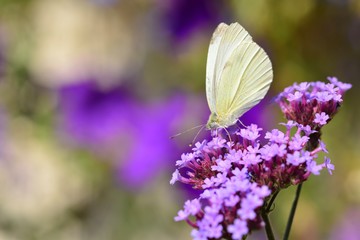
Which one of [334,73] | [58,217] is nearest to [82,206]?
[58,217]

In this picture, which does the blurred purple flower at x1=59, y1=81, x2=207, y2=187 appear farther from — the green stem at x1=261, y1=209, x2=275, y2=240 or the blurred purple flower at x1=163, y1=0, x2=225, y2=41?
the green stem at x1=261, y1=209, x2=275, y2=240

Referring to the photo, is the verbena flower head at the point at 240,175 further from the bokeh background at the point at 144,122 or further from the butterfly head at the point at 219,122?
the bokeh background at the point at 144,122

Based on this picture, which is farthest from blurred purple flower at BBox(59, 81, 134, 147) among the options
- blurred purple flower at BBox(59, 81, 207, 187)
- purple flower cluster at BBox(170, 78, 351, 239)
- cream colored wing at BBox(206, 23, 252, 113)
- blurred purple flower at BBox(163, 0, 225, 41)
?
purple flower cluster at BBox(170, 78, 351, 239)

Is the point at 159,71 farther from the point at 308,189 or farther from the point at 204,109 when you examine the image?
the point at 308,189

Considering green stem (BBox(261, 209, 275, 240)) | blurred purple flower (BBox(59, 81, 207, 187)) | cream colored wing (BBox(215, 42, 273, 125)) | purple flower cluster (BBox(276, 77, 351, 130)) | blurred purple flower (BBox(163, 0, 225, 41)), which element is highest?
blurred purple flower (BBox(163, 0, 225, 41))

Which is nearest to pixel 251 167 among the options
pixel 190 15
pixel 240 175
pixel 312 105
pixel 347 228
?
pixel 240 175

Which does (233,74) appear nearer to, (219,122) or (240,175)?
(219,122)

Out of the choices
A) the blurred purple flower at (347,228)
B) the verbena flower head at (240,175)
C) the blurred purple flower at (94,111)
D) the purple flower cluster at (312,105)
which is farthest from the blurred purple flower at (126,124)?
the verbena flower head at (240,175)
